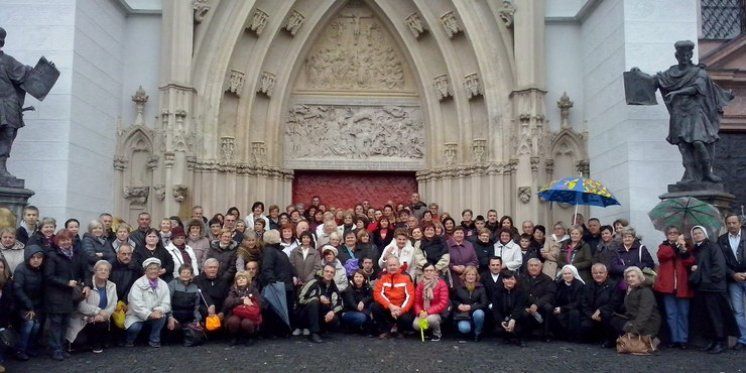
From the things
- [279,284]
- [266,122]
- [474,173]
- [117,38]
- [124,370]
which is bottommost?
[124,370]

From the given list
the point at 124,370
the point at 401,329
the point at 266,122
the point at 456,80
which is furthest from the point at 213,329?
the point at 456,80

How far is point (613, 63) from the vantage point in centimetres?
1166

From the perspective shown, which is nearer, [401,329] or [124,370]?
[124,370]

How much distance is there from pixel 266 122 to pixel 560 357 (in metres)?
7.76

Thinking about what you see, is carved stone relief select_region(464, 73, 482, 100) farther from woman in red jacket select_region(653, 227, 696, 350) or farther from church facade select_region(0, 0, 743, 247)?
woman in red jacket select_region(653, 227, 696, 350)

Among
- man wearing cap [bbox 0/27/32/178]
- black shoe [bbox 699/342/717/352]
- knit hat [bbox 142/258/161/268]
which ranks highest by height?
man wearing cap [bbox 0/27/32/178]

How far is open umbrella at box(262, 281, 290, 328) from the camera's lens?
8586 millimetres

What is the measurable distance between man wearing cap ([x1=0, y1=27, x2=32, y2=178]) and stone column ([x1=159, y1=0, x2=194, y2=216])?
2605 millimetres

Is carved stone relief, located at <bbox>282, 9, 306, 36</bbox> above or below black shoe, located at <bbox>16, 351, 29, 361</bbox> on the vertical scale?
above

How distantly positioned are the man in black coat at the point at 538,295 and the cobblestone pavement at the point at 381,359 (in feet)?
0.97

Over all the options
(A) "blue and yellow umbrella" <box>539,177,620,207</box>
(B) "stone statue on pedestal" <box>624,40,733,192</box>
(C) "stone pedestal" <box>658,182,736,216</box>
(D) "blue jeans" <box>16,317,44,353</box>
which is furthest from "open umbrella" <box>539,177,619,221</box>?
(D) "blue jeans" <box>16,317,44,353</box>

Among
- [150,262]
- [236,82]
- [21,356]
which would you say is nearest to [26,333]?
[21,356]

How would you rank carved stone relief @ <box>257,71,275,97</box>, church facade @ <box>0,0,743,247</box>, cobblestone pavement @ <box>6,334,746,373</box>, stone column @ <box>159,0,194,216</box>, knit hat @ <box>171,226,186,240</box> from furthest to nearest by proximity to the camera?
carved stone relief @ <box>257,71,275,97</box>, stone column @ <box>159,0,194,216</box>, church facade @ <box>0,0,743,247</box>, knit hat @ <box>171,226,186,240</box>, cobblestone pavement @ <box>6,334,746,373</box>

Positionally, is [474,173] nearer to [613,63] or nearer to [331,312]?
[613,63]
